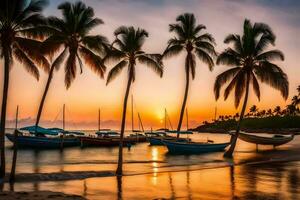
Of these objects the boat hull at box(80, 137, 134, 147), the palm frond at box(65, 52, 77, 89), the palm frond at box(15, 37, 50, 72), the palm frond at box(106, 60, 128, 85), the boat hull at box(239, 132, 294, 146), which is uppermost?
the palm frond at box(65, 52, 77, 89)

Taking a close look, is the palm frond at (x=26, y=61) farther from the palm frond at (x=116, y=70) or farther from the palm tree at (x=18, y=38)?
the palm frond at (x=116, y=70)

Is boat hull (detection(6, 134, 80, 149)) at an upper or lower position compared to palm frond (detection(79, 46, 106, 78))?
lower

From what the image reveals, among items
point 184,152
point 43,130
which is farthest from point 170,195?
point 43,130

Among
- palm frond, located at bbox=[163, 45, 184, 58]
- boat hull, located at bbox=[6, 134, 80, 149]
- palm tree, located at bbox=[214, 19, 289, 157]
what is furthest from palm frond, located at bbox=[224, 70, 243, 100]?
boat hull, located at bbox=[6, 134, 80, 149]

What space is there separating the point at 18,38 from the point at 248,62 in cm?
2516

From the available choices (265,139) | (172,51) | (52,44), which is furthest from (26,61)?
(265,139)

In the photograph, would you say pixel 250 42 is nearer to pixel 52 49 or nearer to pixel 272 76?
pixel 272 76

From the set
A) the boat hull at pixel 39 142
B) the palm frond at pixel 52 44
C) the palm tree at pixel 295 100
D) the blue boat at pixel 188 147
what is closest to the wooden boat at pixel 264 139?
the blue boat at pixel 188 147

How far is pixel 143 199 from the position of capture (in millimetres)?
19906

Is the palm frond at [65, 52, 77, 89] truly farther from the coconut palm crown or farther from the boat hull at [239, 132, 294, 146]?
the boat hull at [239, 132, 294, 146]

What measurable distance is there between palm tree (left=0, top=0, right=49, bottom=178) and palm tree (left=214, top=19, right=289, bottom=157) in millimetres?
21844

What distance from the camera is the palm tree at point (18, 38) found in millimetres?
23391

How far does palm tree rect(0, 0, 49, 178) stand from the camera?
76.7ft

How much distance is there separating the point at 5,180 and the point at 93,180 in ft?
18.9
